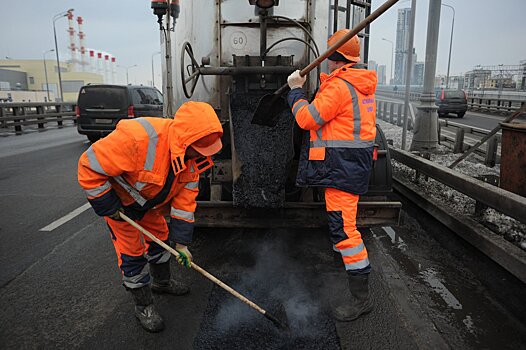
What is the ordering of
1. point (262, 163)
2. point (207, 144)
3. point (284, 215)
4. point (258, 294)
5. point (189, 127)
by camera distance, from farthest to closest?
point (284, 215) < point (262, 163) < point (258, 294) < point (207, 144) < point (189, 127)

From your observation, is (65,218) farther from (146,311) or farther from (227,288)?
(227,288)

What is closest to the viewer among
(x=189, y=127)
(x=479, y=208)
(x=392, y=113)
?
(x=189, y=127)

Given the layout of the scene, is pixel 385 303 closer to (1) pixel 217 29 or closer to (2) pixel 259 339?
(2) pixel 259 339

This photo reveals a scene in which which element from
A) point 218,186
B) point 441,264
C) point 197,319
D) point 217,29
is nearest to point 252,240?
point 218,186

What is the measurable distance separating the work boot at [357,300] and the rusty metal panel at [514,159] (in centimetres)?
251

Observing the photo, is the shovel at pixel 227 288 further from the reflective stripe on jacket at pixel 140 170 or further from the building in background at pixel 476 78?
the building in background at pixel 476 78

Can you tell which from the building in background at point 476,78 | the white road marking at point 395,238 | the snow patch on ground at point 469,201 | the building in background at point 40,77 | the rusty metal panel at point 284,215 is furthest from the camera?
the building in background at point 40,77

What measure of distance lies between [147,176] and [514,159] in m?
4.03

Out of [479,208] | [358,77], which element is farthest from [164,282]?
[479,208]

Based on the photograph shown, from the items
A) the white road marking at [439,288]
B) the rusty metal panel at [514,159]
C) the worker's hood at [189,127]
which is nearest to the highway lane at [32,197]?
the worker's hood at [189,127]

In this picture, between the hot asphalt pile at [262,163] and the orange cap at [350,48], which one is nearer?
the orange cap at [350,48]

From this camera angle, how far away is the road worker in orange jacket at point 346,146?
303cm

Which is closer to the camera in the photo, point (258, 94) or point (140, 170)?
point (140, 170)

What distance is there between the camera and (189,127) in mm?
2594
